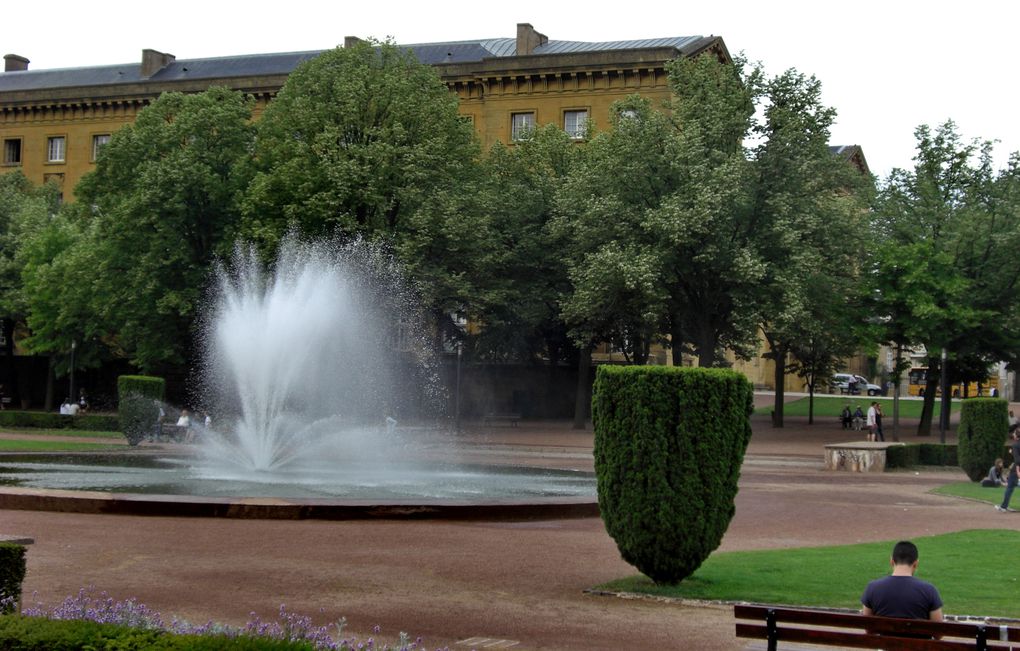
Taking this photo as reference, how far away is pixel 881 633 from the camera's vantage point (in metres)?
7.35

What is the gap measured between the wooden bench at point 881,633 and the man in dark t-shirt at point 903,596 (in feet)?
1.00

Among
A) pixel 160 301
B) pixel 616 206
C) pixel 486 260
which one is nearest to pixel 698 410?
pixel 616 206

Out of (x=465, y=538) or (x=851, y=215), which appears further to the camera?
(x=851, y=215)

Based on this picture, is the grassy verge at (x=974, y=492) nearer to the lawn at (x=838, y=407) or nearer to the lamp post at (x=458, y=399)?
the lamp post at (x=458, y=399)

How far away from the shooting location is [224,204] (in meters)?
51.0

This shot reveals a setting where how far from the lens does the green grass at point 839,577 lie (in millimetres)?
11411

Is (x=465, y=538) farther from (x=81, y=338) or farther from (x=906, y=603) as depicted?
(x=81, y=338)

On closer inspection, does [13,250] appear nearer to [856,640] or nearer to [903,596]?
[903,596]

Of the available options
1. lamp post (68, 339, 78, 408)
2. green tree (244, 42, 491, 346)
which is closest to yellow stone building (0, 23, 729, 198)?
Answer: green tree (244, 42, 491, 346)

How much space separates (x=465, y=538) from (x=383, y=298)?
107 ft

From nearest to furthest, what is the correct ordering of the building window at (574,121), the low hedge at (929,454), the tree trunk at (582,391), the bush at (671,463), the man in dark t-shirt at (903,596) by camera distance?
the man in dark t-shirt at (903,596)
the bush at (671,463)
the low hedge at (929,454)
the tree trunk at (582,391)
the building window at (574,121)

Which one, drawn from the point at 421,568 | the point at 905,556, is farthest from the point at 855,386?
the point at 905,556

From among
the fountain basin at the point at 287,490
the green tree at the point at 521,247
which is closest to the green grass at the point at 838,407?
the green tree at the point at 521,247

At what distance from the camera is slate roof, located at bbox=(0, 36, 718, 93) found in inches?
2739
